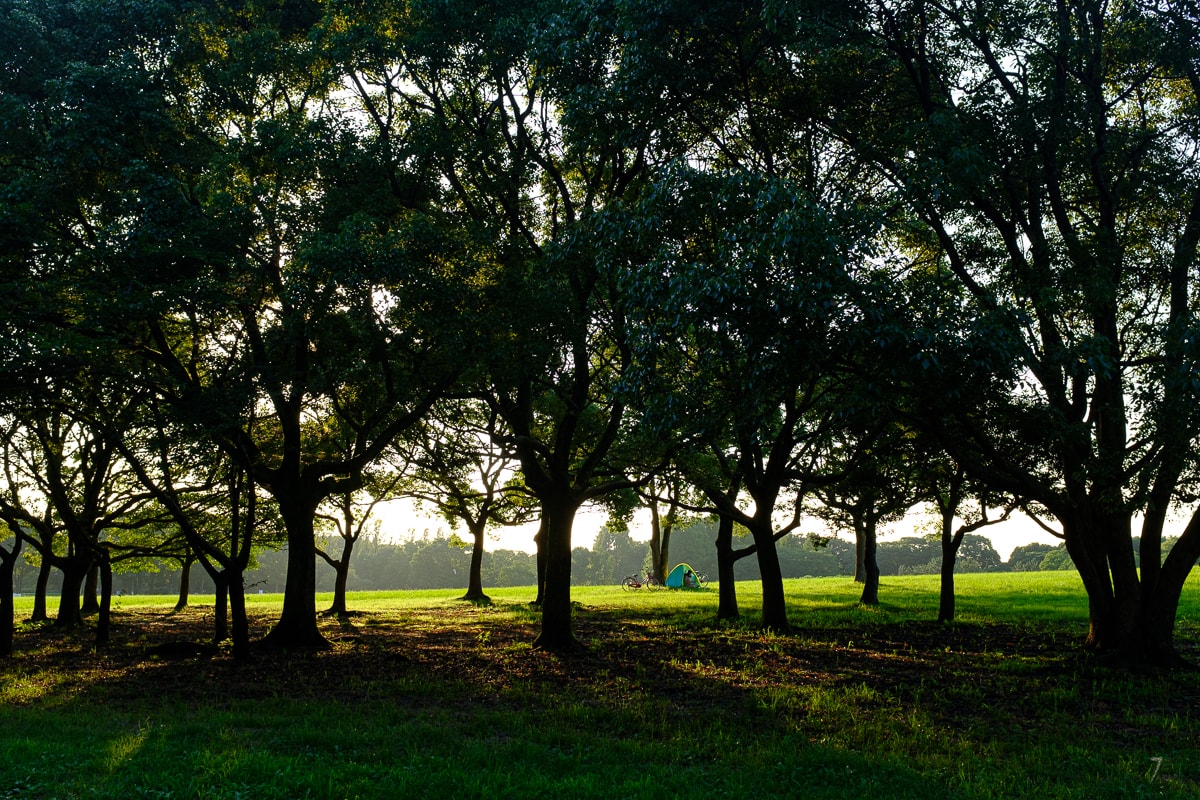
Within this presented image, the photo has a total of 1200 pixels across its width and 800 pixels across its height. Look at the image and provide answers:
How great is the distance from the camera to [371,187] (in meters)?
14.5

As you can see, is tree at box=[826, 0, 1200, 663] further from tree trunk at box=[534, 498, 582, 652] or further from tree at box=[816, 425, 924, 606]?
tree trunk at box=[534, 498, 582, 652]

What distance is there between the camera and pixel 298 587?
17391 mm

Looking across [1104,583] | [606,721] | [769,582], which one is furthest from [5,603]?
[1104,583]

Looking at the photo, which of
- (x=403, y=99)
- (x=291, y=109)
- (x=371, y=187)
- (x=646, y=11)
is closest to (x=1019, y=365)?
(x=646, y=11)

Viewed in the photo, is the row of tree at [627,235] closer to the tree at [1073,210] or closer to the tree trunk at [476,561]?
the tree at [1073,210]

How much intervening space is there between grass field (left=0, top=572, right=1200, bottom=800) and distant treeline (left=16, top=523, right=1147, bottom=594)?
252ft

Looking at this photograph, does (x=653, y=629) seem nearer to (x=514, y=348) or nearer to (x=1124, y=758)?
(x=514, y=348)

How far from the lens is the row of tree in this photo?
418 inches

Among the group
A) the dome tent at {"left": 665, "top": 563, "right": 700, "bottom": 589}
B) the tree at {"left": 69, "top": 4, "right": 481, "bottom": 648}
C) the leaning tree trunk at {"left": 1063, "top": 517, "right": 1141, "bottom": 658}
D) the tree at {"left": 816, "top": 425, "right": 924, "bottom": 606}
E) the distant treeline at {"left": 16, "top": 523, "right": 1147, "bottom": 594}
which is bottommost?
the distant treeline at {"left": 16, "top": 523, "right": 1147, "bottom": 594}

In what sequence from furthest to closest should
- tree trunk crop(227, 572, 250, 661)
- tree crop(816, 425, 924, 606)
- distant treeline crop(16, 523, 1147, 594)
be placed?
distant treeline crop(16, 523, 1147, 594) < tree crop(816, 425, 924, 606) < tree trunk crop(227, 572, 250, 661)

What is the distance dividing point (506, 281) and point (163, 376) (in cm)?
627

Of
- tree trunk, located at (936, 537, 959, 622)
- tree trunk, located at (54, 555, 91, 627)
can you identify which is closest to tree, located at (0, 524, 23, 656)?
tree trunk, located at (54, 555, 91, 627)

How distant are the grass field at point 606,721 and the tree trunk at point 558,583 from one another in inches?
26.9

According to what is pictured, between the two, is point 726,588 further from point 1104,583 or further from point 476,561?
point 476,561
